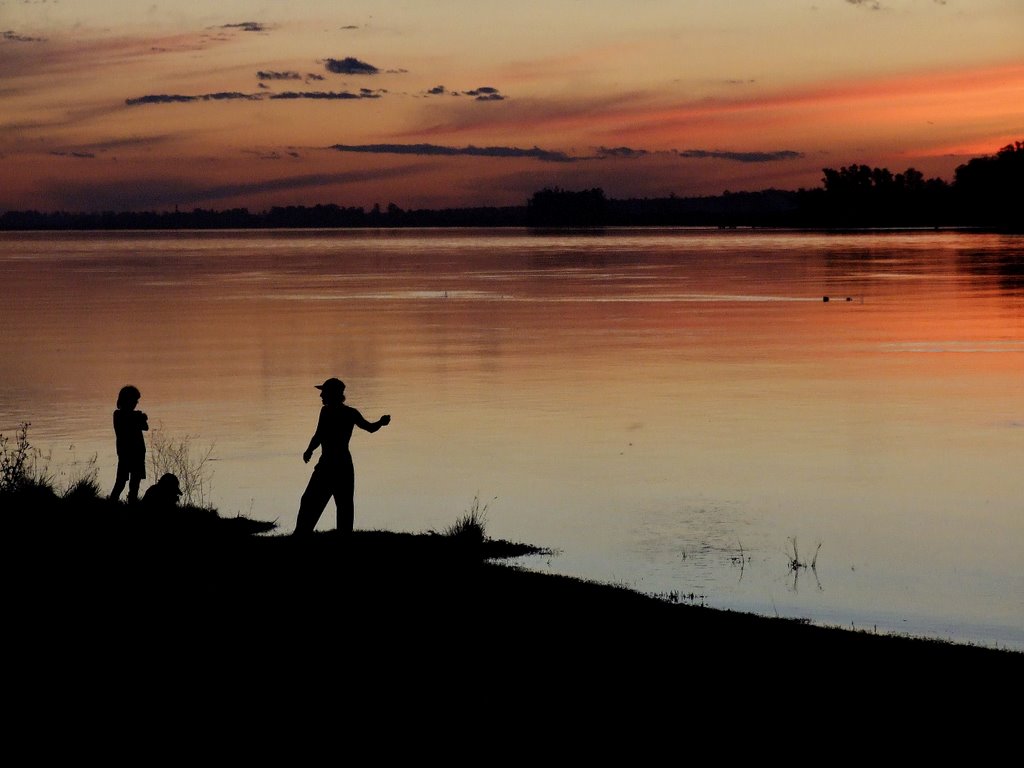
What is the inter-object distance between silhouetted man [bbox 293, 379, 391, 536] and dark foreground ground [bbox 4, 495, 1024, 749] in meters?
0.36

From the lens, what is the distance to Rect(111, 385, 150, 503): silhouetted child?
1527 centimetres

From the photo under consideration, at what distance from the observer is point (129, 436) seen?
50.9 ft

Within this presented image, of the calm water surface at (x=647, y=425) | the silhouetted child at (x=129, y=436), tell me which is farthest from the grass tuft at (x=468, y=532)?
the silhouetted child at (x=129, y=436)

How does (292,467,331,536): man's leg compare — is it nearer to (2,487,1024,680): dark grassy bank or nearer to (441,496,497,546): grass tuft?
(2,487,1024,680): dark grassy bank

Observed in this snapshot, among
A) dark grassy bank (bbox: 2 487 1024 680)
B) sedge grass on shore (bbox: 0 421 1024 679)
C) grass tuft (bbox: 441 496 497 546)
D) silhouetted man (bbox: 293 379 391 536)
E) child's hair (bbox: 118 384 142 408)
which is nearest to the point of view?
dark grassy bank (bbox: 2 487 1024 680)

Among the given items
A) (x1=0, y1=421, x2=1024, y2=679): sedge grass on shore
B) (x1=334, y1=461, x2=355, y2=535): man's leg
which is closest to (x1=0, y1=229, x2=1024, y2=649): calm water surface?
(x1=0, y1=421, x2=1024, y2=679): sedge grass on shore

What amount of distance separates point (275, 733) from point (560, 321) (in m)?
48.8

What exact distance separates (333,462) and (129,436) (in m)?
3.59

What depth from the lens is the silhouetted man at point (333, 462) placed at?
12828mm

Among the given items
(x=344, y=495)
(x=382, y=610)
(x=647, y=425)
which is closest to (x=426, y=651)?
(x=382, y=610)

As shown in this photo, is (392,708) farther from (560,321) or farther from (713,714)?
(560,321)

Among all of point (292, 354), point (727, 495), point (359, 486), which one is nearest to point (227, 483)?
point (359, 486)

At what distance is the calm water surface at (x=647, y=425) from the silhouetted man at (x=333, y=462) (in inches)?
154

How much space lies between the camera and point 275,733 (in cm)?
862
